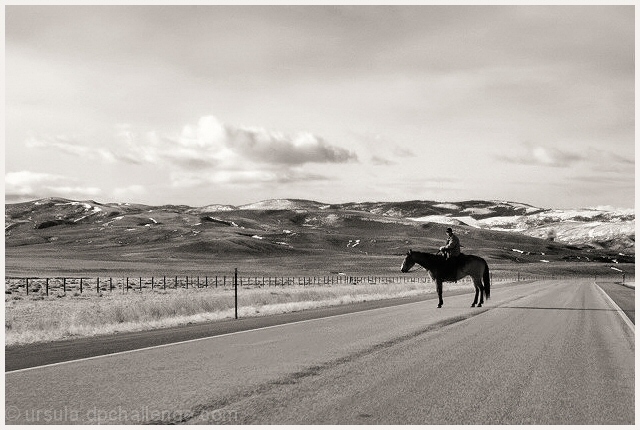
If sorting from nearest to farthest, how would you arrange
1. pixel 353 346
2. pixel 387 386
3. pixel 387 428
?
pixel 387 428
pixel 387 386
pixel 353 346

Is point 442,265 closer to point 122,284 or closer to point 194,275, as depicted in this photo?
point 122,284

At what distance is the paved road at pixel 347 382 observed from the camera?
740cm

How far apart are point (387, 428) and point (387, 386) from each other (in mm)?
2115

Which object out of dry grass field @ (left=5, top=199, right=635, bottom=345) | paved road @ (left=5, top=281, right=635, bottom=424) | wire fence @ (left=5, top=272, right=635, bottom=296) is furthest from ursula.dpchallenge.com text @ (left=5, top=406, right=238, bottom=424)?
wire fence @ (left=5, top=272, right=635, bottom=296)

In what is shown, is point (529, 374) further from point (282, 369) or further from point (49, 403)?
point (49, 403)

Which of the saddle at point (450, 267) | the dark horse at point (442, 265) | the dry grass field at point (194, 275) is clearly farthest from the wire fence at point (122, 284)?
the saddle at point (450, 267)

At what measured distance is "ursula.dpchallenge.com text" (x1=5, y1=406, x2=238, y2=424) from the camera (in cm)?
713

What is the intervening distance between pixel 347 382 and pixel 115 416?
3103mm

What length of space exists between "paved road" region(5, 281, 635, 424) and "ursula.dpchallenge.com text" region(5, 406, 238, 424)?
0.07ft

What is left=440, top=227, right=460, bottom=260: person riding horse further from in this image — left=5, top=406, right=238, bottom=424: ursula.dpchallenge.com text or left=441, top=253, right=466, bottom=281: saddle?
left=5, top=406, right=238, bottom=424: ursula.dpchallenge.com text

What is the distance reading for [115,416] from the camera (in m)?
7.35

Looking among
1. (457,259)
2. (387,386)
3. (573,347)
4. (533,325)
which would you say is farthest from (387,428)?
(457,259)

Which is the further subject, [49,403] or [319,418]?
[49,403]

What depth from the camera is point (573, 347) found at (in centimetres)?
1331
